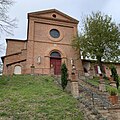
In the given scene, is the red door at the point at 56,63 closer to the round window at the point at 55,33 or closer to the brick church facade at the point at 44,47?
the brick church facade at the point at 44,47

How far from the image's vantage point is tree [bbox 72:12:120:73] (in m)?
26.9

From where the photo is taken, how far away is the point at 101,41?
26.8 metres

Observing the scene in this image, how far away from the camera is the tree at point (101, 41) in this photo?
2692 cm

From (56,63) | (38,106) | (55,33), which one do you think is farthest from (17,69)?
(38,106)

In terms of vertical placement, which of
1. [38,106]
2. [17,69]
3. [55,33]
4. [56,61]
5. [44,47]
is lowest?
[38,106]

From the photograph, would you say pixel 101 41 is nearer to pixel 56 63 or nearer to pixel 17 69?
pixel 56 63

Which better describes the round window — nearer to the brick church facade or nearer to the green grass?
the brick church facade

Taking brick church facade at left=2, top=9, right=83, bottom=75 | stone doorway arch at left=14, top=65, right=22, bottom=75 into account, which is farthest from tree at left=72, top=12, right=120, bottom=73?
stone doorway arch at left=14, top=65, right=22, bottom=75

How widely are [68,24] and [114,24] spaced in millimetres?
7166

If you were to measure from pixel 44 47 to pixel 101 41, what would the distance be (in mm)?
8014

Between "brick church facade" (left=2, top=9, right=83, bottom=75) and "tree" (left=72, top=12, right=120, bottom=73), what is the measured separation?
92.4 inches

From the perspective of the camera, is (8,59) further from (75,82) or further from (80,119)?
(80,119)

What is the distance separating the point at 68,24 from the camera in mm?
31266

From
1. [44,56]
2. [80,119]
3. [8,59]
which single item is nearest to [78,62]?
[44,56]
